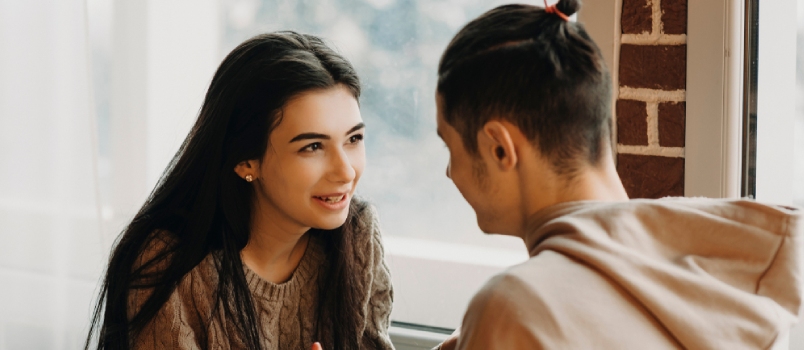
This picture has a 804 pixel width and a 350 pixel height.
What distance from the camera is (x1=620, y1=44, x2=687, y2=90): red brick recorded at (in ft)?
4.91

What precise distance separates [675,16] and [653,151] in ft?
0.82

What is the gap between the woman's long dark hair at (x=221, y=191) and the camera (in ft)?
4.76

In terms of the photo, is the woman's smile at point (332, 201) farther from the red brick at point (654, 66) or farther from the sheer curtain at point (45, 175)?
the sheer curtain at point (45, 175)

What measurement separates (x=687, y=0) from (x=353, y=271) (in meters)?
0.82

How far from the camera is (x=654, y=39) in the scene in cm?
151

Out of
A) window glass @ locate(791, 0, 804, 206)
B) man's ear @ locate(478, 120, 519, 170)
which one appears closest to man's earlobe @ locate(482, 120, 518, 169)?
man's ear @ locate(478, 120, 519, 170)

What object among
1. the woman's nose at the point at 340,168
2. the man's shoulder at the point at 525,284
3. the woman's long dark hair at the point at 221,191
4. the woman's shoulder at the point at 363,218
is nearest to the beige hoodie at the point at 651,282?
the man's shoulder at the point at 525,284

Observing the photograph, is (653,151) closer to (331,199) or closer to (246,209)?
(331,199)

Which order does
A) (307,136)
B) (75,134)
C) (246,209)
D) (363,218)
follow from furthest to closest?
(75,134) < (363,218) < (246,209) < (307,136)

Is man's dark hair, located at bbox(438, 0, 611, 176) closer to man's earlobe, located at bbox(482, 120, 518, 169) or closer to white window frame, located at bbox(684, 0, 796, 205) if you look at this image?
man's earlobe, located at bbox(482, 120, 518, 169)

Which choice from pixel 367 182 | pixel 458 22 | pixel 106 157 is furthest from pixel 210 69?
pixel 458 22

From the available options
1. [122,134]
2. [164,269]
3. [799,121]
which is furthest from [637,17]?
[122,134]

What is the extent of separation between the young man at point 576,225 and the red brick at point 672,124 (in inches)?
23.7

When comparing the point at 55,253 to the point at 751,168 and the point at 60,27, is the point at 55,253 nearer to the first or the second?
the point at 60,27
